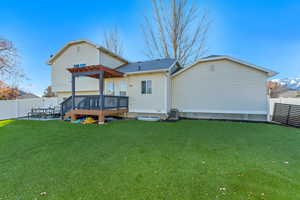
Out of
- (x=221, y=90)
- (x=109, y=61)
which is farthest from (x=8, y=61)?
(x=221, y=90)

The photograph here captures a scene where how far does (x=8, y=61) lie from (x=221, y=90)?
1828 cm

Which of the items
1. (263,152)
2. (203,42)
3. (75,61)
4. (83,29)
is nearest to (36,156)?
(263,152)

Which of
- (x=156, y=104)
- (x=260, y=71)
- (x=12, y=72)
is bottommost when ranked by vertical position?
(x=156, y=104)

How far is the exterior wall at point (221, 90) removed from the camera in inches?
311

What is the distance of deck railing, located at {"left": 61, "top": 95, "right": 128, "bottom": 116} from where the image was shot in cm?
786

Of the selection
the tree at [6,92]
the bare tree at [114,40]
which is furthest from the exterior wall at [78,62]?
the bare tree at [114,40]

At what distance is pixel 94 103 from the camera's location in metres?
8.00

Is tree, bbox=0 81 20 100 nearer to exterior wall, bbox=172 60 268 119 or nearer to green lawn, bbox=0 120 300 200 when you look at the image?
green lawn, bbox=0 120 300 200

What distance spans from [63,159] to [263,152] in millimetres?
5083

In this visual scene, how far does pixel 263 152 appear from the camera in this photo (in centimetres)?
350

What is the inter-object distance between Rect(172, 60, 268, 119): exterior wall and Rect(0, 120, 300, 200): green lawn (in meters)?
3.99

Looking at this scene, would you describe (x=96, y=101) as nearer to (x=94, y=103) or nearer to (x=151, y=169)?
(x=94, y=103)

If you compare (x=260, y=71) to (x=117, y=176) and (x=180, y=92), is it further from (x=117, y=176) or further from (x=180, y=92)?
(x=117, y=176)

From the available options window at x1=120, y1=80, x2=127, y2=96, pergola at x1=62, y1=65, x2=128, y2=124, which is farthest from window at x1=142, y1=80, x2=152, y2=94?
pergola at x1=62, y1=65, x2=128, y2=124
